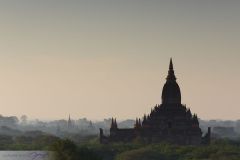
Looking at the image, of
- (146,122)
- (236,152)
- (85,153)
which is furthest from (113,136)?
(85,153)

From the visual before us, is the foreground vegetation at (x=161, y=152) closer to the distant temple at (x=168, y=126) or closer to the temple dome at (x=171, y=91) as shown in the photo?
the distant temple at (x=168, y=126)

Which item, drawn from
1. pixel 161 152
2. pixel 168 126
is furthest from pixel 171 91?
pixel 161 152

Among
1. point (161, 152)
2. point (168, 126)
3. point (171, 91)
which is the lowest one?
point (161, 152)

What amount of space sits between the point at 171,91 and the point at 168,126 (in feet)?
21.3

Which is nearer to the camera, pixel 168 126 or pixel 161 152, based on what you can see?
pixel 161 152

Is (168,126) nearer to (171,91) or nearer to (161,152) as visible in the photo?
(171,91)

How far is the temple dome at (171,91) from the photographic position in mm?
128750

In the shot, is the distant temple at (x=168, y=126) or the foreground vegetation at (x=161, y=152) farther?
the distant temple at (x=168, y=126)

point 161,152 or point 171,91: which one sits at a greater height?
point 171,91

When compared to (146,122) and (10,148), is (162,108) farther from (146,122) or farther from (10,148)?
(10,148)

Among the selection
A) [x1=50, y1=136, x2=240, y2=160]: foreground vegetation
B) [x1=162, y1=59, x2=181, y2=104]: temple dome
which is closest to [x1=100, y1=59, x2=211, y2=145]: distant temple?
[x1=162, y1=59, x2=181, y2=104]: temple dome

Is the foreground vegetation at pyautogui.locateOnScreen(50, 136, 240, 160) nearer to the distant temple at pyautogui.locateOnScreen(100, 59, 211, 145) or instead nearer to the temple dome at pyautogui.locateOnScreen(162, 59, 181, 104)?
the distant temple at pyautogui.locateOnScreen(100, 59, 211, 145)

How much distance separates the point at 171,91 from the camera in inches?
5089

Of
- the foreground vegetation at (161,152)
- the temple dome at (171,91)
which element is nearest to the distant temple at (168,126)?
the temple dome at (171,91)
